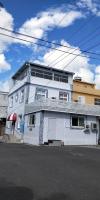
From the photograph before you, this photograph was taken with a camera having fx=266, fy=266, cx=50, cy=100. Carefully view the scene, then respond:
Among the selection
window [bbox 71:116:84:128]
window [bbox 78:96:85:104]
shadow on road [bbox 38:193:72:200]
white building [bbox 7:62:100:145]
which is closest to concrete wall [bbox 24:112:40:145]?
white building [bbox 7:62:100:145]

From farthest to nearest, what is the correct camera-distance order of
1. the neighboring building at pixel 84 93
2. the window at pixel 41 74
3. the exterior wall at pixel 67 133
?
the neighboring building at pixel 84 93 < the window at pixel 41 74 < the exterior wall at pixel 67 133

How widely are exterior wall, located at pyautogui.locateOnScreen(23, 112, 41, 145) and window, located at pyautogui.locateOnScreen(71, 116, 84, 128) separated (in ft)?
12.6

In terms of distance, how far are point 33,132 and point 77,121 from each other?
4956 millimetres

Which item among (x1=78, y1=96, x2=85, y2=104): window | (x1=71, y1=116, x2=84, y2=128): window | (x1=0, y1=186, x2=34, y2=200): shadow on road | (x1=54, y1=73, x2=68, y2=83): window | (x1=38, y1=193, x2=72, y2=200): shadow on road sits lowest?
(x1=38, y1=193, x2=72, y2=200): shadow on road

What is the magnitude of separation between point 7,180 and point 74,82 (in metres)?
29.5

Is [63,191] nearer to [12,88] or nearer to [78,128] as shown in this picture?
[78,128]

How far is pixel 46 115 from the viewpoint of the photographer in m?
27.3

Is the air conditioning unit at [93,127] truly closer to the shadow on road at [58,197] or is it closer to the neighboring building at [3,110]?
the neighboring building at [3,110]

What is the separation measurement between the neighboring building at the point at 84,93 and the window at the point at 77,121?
624 centimetres

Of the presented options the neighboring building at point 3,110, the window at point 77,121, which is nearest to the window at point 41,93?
the window at point 77,121

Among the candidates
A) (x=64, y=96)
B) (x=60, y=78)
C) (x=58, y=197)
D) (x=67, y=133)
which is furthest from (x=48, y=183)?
(x=60, y=78)

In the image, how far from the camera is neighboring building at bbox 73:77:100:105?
35.7 metres

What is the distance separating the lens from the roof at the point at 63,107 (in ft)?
89.4

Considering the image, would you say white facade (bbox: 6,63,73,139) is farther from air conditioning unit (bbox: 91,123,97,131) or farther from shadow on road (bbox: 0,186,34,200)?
shadow on road (bbox: 0,186,34,200)
